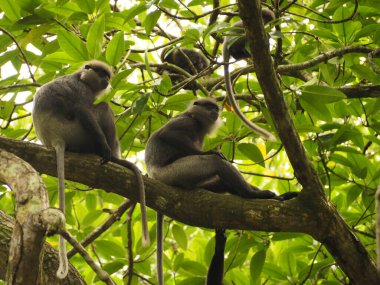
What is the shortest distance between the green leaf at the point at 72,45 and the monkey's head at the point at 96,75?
3.46 feet

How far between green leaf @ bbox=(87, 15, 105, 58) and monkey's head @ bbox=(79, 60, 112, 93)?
1.21 meters

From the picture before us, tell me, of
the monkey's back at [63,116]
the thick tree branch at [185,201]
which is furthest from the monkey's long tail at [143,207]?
the monkey's back at [63,116]

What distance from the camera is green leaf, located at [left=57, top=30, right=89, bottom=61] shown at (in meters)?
4.03

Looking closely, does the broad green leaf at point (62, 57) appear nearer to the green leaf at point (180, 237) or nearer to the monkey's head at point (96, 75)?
the monkey's head at point (96, 75)

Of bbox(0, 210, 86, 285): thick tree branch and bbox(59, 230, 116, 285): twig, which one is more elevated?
bbox(0, 210, 86, 285): thick tree branch

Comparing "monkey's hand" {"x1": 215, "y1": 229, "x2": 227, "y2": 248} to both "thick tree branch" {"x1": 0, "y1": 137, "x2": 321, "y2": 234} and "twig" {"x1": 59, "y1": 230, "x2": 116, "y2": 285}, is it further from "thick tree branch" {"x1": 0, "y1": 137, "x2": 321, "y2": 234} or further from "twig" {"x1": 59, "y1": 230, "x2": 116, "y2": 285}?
"twig" {"x1": 59, "y1": 230, "x2": 116, "y2": 285}

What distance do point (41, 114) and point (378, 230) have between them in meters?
2.68

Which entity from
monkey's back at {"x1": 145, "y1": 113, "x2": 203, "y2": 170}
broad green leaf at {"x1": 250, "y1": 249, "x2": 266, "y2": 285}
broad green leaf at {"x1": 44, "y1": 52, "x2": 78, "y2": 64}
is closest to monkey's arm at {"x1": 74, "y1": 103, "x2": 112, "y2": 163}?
monkey's back at {"x1": 145, "y1": 113, "x2": 203, "y2": 170}

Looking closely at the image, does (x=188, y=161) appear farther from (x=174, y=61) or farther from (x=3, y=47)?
(x=174, y=61)

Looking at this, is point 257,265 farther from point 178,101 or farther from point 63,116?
point 63,116

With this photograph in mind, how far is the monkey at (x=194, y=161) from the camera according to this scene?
4.43 metres

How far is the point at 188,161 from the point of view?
4.71 meters

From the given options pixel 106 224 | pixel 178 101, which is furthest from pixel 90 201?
pixel 178 101

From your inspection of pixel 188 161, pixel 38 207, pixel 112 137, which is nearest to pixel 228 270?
pixel 188 161
